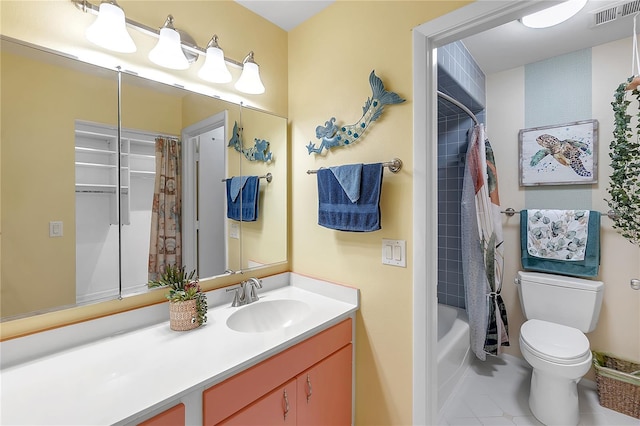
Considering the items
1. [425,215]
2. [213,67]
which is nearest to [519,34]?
[425,215]

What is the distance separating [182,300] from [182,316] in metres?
0.06

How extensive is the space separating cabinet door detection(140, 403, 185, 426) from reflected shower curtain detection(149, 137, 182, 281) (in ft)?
2.06

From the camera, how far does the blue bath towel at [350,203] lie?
1334 millimetres

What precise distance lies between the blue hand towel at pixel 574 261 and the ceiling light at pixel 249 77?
223 centimetres

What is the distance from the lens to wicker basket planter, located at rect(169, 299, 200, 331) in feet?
3.83

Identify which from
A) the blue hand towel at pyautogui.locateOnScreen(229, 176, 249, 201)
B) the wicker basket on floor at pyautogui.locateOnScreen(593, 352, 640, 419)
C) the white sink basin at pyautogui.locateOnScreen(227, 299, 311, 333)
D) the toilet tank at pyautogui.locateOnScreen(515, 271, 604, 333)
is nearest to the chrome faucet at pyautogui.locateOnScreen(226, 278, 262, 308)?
the white sink basin at pyautogui.locateOnScreen(227, 299, 311, 333)

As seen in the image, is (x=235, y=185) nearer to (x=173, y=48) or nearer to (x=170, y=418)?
(x=173, y=48)

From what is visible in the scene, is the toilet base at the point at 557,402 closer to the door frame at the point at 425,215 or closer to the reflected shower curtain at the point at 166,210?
the door frame at the point at 425,215

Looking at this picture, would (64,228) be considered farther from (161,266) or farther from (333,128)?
(333,128)

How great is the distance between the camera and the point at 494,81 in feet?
8.01

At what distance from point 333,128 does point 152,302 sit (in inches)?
49.0

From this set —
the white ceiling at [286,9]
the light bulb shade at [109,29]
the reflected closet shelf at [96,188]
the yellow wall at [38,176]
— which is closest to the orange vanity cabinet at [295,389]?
the yellow wall at [38,176]

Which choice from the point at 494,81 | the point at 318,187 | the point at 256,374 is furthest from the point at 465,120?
the point at 256,374

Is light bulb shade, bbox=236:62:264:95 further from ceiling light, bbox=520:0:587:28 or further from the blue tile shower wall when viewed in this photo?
the blue tile shower wall
